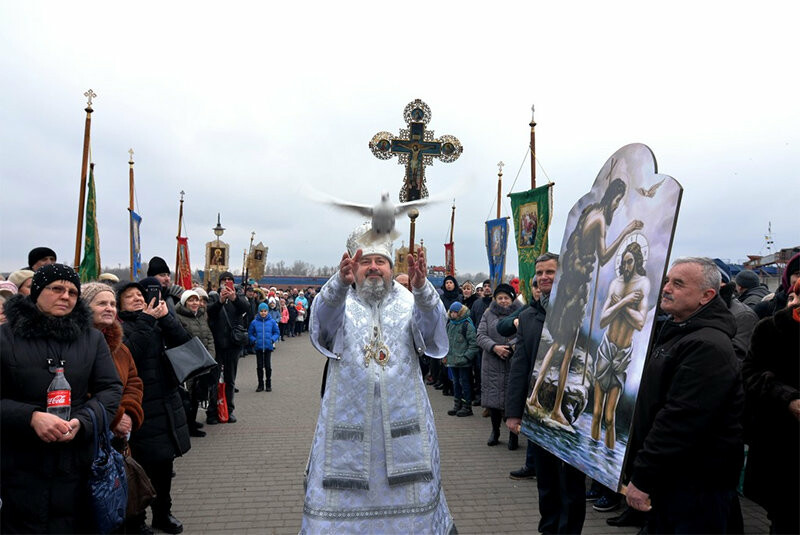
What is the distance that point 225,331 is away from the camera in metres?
8.24

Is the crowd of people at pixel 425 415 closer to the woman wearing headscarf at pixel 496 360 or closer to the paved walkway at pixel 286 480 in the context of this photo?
the paved walkway at pixel 286 480

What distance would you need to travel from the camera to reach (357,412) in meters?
3.40

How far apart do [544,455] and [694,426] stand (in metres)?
1.46

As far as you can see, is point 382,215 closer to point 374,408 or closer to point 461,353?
point 374,408

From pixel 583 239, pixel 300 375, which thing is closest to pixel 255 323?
pixel 300 375

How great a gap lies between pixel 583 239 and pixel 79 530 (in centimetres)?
345

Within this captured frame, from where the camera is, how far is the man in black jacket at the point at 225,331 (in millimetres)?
8156

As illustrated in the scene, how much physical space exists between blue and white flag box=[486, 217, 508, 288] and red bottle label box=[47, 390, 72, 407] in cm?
934

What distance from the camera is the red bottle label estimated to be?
2.83 m

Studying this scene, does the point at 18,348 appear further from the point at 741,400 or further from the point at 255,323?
the point at 255,323

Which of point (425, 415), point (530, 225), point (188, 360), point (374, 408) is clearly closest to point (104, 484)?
point (188, 360)

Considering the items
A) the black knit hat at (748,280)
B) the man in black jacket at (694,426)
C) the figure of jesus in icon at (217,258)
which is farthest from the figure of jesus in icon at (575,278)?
the figure of jesus in icon at (217,258)

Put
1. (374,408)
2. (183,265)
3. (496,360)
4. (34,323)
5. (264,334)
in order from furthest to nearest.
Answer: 1. (183,265)
2. (264,334)
3. (496,360)
4. (374,408)
5. (34,323)

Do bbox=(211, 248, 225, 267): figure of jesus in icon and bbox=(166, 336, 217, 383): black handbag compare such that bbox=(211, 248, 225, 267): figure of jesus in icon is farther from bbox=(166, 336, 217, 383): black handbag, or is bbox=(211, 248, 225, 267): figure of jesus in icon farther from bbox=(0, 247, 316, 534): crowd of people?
bbox=(166, 336, 217, 383): black handbag
